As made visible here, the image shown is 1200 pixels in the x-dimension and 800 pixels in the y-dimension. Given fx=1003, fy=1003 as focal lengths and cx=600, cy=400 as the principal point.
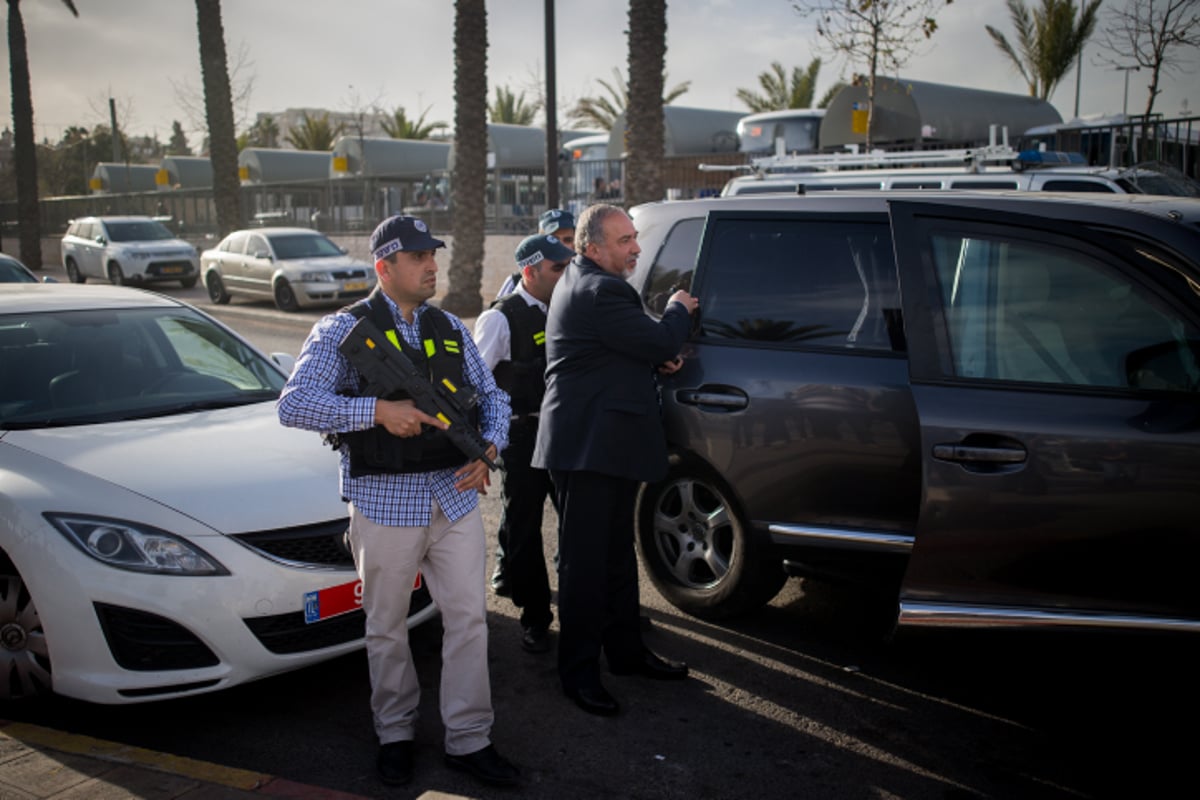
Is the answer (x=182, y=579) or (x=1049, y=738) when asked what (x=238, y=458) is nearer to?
(x=182, y=579)

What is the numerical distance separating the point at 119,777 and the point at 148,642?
475 millimetres

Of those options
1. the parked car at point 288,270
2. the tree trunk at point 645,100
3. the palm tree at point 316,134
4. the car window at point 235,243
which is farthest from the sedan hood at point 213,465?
the palm tree at point 316,134

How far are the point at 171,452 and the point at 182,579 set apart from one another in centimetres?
73

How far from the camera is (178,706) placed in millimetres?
3814

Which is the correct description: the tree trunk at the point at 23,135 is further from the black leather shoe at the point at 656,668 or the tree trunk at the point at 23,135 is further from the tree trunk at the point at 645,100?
the black leather shoe at the point at 656,668

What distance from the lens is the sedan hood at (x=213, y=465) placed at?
3.60m

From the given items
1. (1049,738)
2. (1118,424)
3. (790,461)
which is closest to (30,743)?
(790,461)

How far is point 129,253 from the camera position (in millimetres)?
23125

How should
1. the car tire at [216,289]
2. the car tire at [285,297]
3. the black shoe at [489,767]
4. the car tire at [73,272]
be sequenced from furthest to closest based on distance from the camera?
1. the car tire at [73,272]
2. the car tire at [216,289]
3. the car tire at [285,297]
4. the black shoe at [489,767]

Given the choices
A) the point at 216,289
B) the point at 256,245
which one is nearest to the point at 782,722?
the point at 256,245

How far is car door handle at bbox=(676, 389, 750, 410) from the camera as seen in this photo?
4.16 meters

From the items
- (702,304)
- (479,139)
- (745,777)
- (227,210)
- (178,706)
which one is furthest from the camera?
(227,210)

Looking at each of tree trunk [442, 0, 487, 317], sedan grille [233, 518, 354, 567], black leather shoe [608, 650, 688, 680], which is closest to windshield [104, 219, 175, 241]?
tree trunk [442, 0, 487, 317]

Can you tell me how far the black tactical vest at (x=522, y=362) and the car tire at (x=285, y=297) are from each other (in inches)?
571
